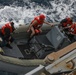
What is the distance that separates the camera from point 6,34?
32.6 feet

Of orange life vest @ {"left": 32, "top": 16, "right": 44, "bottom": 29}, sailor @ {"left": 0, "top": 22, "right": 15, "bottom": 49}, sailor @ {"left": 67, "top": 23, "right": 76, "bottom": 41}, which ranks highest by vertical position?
sailor @ {"left": 0, "top": 22, "right": 15, "bottom": 49}

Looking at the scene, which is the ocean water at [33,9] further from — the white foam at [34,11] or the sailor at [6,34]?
the sailor at [6,34]

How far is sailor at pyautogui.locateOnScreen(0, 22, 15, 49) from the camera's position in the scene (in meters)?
9.88

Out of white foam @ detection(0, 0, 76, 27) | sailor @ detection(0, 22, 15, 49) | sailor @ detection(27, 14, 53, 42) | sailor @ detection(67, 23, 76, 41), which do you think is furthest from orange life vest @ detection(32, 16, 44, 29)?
white foam @ detection(0, 0, 76, 27)

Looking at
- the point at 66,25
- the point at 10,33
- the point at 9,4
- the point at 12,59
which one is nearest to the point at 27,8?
the point at 9,4

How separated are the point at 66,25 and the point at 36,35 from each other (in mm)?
1528

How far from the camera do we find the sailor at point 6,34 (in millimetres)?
9875

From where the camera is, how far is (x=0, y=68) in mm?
9102

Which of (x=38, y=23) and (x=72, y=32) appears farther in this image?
(x=72, y=32)

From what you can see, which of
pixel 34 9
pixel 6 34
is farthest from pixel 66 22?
pixel 34 9

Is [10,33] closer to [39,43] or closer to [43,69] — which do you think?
[39,43]

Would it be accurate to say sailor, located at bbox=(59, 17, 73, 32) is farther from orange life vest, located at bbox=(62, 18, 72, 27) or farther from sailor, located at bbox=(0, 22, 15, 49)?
sailor, located at bbox=(0, 22, 15, 49)

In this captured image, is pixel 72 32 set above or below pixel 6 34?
below

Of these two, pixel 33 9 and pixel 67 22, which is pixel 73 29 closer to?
pixel 67 22
